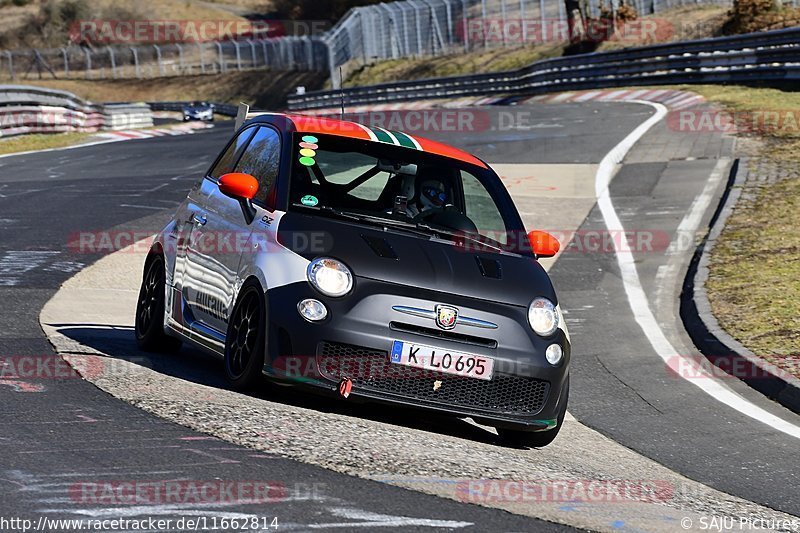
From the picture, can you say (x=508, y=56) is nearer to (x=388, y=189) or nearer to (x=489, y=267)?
(x=388, y=189)

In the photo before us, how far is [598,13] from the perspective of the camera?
166ft

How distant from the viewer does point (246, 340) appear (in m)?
7.06

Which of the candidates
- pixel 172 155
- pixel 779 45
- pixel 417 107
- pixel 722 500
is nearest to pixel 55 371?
pixel 722 500

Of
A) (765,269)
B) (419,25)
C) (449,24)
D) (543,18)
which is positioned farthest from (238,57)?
(765,269)

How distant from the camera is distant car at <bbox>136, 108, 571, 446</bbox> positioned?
6.69m

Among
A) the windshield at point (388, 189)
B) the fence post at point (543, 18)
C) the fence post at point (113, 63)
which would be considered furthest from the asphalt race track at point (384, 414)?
the fence post at point (113, 63)

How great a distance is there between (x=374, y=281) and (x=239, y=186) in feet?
4.02

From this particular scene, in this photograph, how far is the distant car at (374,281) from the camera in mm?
6691

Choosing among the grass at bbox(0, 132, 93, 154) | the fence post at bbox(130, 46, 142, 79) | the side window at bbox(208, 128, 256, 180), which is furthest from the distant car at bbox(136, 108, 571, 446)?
the fence post at bbox(130, 46, 142, 79)

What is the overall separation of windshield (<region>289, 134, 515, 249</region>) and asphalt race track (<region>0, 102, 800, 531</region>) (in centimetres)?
118

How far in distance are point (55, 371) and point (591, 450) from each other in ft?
10.2

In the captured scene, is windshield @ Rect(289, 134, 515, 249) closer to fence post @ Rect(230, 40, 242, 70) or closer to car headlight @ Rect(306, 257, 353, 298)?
car headlight @ Rect(306, 257, 353, 298)

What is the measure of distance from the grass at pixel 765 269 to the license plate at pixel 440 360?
347 cm

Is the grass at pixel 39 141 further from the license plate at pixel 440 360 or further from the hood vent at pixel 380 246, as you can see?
the license plate at pixel 440 360
